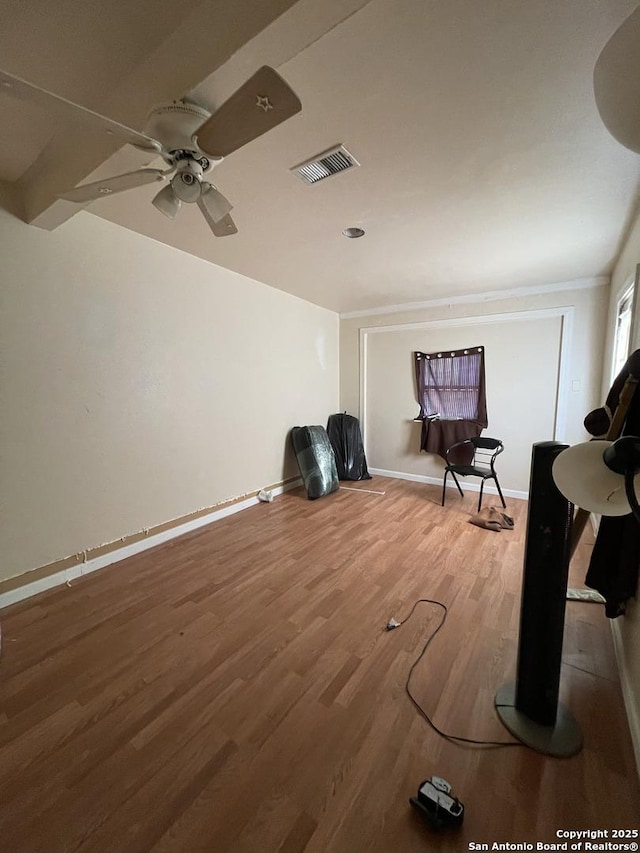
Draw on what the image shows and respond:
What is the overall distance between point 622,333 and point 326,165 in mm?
2605

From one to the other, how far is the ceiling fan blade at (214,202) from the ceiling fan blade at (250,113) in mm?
230

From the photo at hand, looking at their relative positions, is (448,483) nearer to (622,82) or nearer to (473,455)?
(473,455)

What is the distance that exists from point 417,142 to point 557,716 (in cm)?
250

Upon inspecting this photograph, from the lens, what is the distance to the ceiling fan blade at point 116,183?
1.30 m

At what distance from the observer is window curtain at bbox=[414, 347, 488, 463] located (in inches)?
158

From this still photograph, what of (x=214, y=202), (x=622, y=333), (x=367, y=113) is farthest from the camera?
(x=622, y=333)

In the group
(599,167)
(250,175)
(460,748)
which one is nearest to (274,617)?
(460,748)

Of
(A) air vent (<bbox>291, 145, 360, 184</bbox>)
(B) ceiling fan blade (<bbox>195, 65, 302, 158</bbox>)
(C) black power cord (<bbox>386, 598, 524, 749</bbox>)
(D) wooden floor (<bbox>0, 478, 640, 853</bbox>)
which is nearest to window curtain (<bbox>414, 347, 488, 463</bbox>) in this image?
(D) wooden floor (<bbox>0, 478, 640, 853</bbox>)

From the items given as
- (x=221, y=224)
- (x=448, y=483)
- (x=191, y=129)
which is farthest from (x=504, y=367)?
(x=191, y=129)

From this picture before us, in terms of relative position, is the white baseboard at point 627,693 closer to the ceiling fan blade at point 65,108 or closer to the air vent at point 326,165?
the air vent at point 326,165

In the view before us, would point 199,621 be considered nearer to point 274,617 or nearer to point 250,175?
point 274,617

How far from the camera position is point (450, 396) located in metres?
4.23

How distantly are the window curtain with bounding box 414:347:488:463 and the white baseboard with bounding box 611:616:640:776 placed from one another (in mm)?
2468

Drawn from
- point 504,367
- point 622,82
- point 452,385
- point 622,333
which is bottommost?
point 452,385
